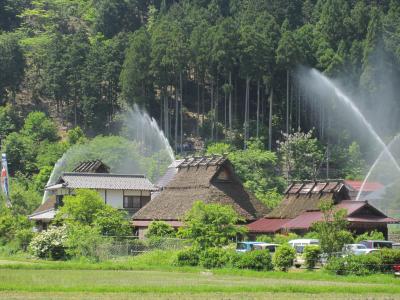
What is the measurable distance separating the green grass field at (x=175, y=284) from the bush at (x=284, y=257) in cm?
100

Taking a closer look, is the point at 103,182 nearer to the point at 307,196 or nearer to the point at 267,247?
the point at 307,196

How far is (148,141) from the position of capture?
103938 millimetres

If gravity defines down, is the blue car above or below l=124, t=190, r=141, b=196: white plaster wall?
below

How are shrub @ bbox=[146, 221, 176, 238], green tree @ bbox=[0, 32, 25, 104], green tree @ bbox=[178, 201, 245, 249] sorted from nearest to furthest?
green tree @ bbox=[178, 201, 245, 249], shrub @ bbox=[146, 221, 176, 238], green tree @ bbox=[0, 32, 25, 104]

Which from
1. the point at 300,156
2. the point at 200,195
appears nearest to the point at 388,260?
the point at 200,195

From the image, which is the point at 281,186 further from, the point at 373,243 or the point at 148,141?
the point at 373,243

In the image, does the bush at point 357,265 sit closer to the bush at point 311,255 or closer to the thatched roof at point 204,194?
the bush at point 311,255

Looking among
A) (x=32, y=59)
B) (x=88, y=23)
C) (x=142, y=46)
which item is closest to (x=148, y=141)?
(x=142, y=46)

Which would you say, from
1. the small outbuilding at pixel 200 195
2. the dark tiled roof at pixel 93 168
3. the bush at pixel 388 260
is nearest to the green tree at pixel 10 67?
the dark tiled roof at pixel 93 168

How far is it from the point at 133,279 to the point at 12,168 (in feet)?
207

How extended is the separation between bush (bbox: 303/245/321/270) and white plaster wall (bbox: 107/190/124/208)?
3055cm

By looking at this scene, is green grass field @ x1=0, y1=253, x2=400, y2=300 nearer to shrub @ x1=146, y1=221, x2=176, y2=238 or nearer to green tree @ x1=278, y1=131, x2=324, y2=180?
shrub @ x1=146, y1=221, x2=176, y2=238

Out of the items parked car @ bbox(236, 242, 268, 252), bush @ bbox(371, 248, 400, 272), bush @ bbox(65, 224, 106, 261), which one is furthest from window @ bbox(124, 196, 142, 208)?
bush @ bbox(371, 248, 400, 272)

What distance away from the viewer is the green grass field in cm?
3356
